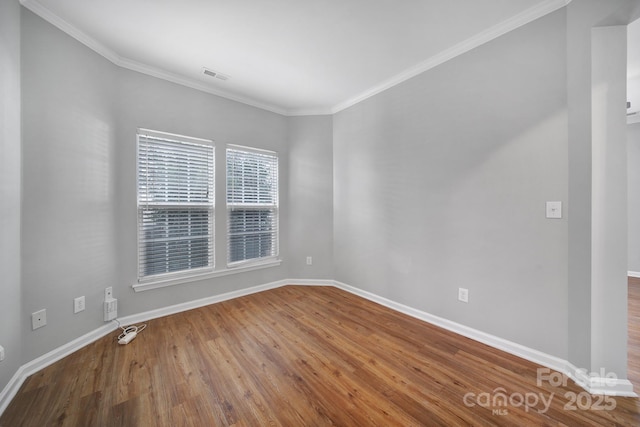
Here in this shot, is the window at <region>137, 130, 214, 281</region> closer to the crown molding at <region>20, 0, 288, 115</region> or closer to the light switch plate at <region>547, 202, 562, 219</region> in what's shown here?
the crown molding at <region>20, 0, 288, 115</region>

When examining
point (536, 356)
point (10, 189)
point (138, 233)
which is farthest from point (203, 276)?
point (536, 356)

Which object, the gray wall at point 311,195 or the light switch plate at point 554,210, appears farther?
the gray wall at point 311,195

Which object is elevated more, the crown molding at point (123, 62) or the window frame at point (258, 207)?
the crown molding at point (123, 62)

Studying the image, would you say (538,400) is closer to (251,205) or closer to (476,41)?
(476,41)

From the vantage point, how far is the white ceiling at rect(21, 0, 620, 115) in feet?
5.75

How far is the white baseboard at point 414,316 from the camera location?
1479 millimetres

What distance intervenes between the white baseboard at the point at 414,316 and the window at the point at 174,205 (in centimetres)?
41

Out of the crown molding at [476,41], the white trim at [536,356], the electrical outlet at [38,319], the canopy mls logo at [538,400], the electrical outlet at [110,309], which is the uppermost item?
the crown molding at [476,41]

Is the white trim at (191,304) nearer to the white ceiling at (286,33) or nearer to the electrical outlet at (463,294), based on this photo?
the electrical outlet at (463,294)

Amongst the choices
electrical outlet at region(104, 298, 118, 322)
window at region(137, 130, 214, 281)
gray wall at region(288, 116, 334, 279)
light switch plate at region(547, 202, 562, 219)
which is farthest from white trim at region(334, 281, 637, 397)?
electrical outlet at region(104, 298, 118, 322)

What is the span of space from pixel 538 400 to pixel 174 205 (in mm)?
3511

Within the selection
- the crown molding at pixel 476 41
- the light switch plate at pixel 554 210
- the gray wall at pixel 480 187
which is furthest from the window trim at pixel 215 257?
the light switch plate at pixel 554 210

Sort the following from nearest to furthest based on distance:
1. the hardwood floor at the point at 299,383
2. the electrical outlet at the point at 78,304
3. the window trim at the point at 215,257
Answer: the hardwood floor at the point at 299,383 → the electrical outlet at the point at 78,304 → the window trim at the point at 215,257

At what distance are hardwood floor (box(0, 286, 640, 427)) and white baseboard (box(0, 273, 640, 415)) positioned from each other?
6 cm
